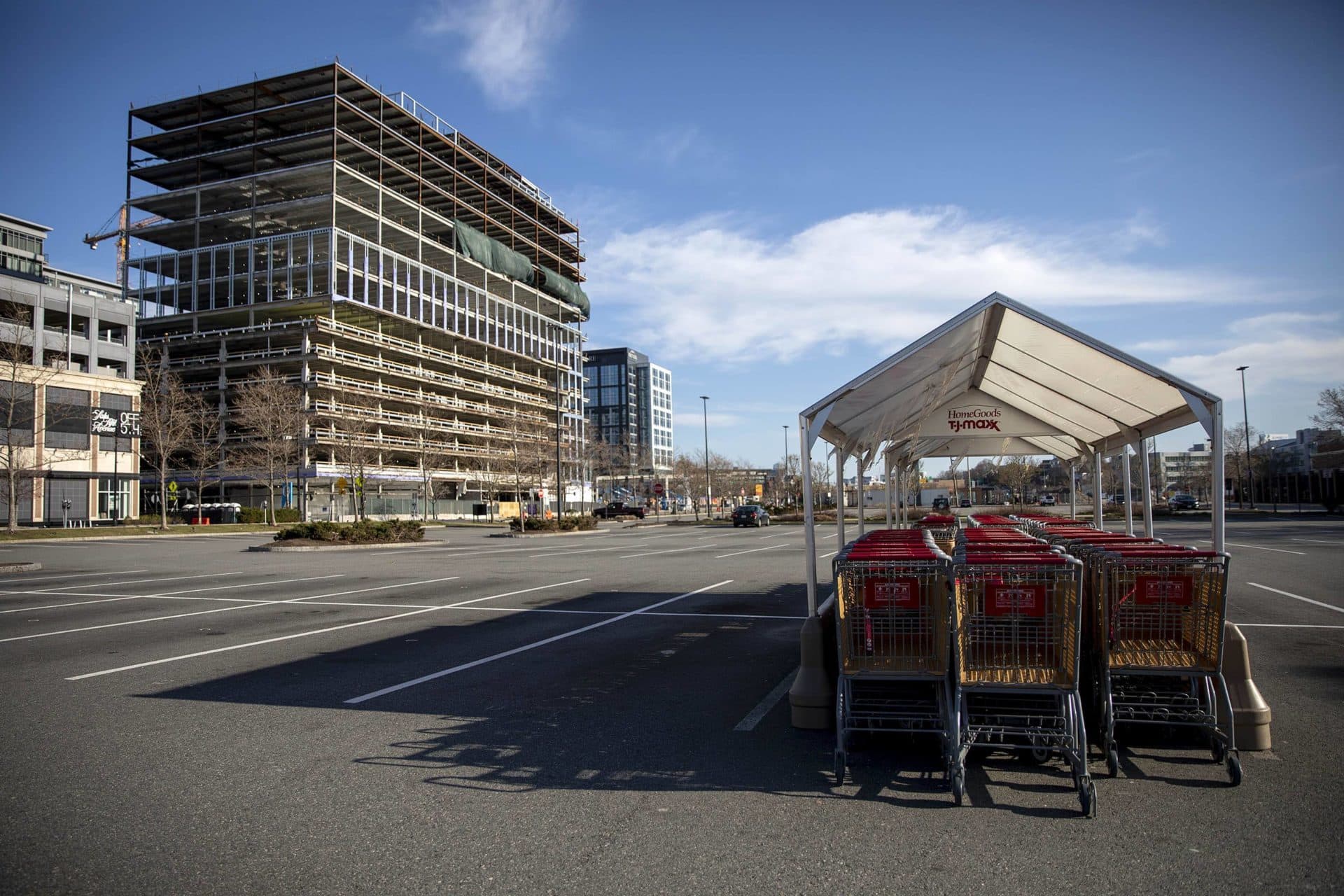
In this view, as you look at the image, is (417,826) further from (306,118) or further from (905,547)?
(306,118)

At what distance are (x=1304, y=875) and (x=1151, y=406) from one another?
5.29m

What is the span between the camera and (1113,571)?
5.43 m

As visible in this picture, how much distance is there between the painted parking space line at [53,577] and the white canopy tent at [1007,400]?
18278mm

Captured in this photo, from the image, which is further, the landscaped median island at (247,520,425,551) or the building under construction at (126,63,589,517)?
the building under construction at (126,63,589,517)

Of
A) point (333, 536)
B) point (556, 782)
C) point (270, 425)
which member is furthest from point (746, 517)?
point (556, 782)

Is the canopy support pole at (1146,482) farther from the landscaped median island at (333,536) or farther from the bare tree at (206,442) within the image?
the bare tree at (206,442)

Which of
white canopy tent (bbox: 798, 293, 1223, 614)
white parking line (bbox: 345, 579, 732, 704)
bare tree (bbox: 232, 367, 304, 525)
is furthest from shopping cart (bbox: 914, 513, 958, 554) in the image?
bare tree (bbox: 232, 367, 304, 525)

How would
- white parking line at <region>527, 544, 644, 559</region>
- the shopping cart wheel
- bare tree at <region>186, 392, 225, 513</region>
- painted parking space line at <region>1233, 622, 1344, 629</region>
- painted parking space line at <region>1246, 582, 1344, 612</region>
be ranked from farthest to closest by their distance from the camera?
bare tree at <region>186, 392, 225, 513</region> → white parking line at <region>527, 544, 644, 559</region> → painted parking space line at <region>1246, 582, 1344, 612</region> → painted parking space line at <region>1233, 622, 1344, 629</region> → the shopping cart wheel

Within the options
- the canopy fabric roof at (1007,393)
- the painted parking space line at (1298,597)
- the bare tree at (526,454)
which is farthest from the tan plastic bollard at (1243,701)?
the bare tree at (526,454)

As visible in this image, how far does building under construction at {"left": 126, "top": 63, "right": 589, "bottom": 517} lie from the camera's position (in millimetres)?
68250

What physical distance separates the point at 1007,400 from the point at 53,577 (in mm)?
21181

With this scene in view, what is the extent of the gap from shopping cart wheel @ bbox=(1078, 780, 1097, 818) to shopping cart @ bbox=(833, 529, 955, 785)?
0.88 meters

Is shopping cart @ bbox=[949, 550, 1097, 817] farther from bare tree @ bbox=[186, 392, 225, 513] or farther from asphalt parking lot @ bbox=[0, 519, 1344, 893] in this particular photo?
bare tree @ bbox=[186, 392, 225, 513]

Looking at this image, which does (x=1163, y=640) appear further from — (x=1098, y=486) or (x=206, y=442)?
(x=206, y=442)
